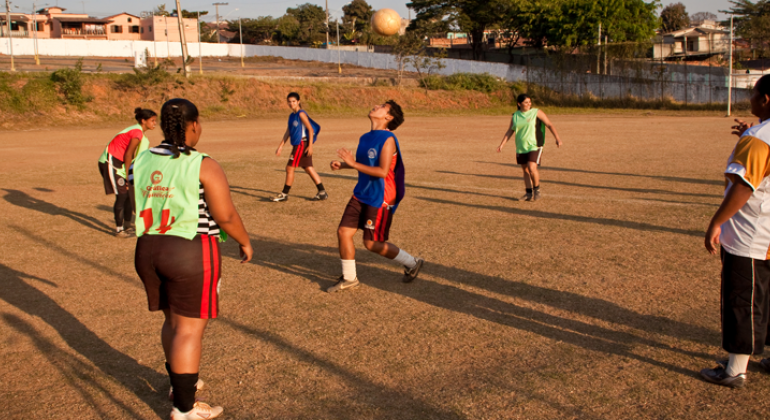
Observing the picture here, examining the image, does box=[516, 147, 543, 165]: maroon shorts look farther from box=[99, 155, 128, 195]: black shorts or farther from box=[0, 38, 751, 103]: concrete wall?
box=[0, 38, 751, 103]: concrete wall

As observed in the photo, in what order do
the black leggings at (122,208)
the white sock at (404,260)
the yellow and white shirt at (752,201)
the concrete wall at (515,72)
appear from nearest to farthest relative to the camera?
the yellow and white shirt at (752,201)
the white sock at (404,260)
the black leggings at (122,208)
the concrete wall at (515,72)

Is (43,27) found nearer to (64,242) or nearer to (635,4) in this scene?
(635,4)

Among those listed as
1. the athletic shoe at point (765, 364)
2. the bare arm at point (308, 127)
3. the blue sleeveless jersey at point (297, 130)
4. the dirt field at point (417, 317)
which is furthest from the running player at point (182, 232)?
the blue sleeveless jersey at point (297, 130)

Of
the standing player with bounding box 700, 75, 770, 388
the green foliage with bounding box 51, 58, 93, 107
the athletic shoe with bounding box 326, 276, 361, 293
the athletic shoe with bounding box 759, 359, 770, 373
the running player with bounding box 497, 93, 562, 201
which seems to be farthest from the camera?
the green foliage with bounding box 51, 58, 93, 107

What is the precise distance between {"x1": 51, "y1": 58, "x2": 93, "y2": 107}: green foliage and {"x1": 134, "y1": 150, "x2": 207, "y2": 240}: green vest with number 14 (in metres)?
32.3

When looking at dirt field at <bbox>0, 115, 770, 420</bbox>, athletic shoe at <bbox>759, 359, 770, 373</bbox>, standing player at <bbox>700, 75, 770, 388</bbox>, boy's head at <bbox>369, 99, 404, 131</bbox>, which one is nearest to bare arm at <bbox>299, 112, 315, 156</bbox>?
dirt field at <bbox>0, 115, 770, 420</bbox>

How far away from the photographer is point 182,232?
3.29 m

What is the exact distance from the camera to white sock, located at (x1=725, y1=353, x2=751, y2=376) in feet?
12.4

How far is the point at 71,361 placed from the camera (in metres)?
4.33

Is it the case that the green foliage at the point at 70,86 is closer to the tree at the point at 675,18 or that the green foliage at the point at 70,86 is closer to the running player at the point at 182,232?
the running player at the point at 182,232

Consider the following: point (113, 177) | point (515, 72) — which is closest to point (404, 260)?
point (113, 177)

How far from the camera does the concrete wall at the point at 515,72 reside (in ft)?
115

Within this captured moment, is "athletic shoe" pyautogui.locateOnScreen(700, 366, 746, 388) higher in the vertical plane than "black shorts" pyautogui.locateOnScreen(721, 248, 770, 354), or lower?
lower

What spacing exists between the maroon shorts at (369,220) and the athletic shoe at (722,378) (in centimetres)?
294
